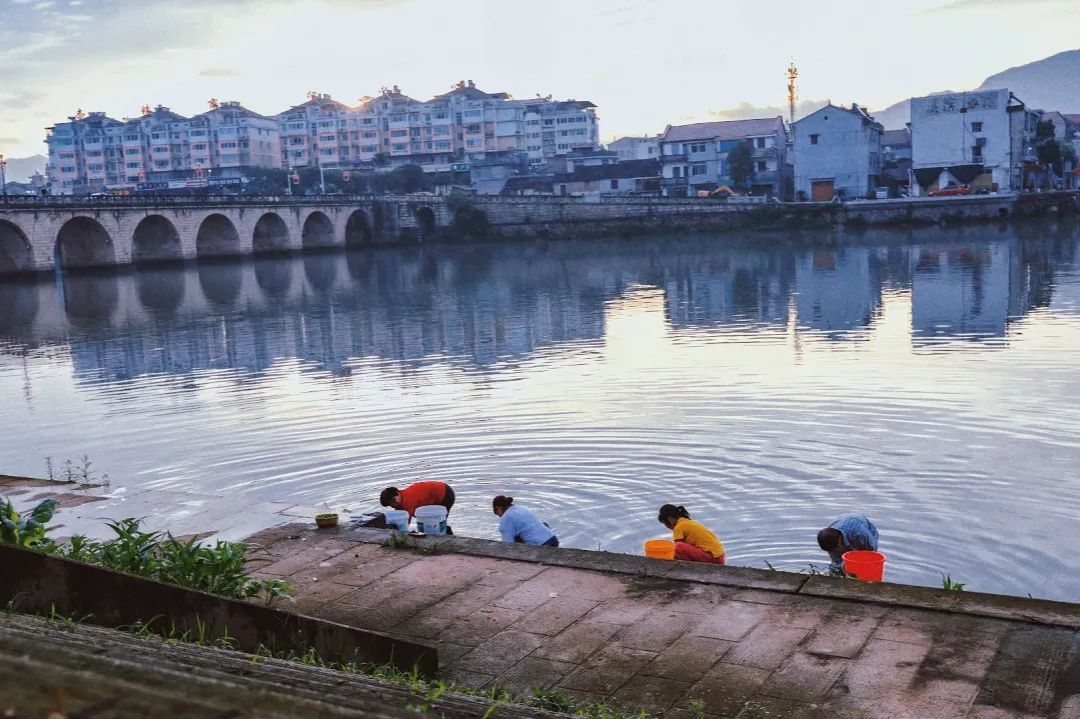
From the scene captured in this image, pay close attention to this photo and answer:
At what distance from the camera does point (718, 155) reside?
78125 mm

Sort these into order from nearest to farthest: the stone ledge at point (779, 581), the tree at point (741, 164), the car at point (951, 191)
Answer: the stone ledge at point (779, 581), the car at point (951, 191), the tree at point (741, 164)

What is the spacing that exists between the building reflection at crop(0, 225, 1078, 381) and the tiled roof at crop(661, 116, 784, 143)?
1004 inches

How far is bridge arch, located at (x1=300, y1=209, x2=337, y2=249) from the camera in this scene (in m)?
72.6

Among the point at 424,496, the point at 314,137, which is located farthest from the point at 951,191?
the point at 314,137

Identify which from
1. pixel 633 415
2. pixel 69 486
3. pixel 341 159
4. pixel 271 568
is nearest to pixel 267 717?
pixel 271 568

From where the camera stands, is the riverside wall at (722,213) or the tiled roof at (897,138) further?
the tiled roof at (897,138)

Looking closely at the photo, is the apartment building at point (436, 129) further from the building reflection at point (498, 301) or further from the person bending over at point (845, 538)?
the person bending over at point (845, 538)

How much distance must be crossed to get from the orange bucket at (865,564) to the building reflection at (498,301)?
12.2m

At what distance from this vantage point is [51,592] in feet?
17.2

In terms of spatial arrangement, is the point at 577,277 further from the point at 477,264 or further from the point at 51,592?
the point at 51,592

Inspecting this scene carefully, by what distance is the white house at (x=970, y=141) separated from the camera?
63.2 meters

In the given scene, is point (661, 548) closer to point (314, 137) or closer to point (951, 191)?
point (951, 191)

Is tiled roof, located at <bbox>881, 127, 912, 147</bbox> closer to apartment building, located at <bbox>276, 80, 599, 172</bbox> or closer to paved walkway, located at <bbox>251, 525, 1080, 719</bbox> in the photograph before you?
apartment building, located at <bbox>276, 80, 599, 172</bbox>

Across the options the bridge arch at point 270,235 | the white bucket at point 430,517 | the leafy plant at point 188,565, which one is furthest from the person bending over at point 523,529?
the bridge arch at point 270,235
